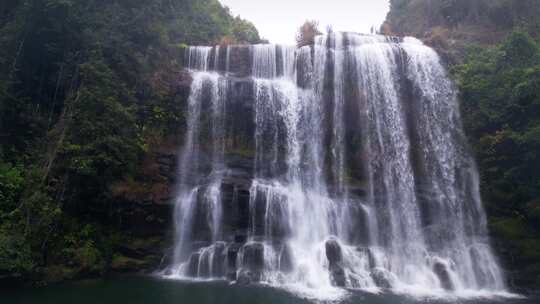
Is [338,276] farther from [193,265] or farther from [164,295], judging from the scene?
[164,295]

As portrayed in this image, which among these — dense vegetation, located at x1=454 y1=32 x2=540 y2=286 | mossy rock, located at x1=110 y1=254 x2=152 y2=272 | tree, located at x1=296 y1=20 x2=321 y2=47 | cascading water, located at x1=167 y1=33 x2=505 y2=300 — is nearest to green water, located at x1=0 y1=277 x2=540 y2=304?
mossy rock, located at x1=110 y1=254 x2=152 y2=272

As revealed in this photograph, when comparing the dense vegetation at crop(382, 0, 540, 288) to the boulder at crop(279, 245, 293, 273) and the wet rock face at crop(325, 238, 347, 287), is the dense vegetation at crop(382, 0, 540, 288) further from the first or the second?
the boulder at crop(279, 245, 293, 273)

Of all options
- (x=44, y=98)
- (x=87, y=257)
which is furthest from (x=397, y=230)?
(x=44, y=98)

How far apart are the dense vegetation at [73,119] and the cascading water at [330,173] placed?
8.48 feet

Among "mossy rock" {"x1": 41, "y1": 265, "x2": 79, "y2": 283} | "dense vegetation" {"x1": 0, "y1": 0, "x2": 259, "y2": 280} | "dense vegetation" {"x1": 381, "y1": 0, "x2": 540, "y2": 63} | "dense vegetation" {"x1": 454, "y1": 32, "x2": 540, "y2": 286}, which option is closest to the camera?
"mossy rock" {"x1": 41, "y1": 265, "x2": 79, "y2": 283}

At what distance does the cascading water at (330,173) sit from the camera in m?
15.3

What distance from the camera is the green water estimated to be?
11.4 metres

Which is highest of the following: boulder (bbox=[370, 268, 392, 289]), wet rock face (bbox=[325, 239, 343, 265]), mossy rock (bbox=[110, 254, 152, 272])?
wet rock face (bbox=[325, 239, 343, 265])

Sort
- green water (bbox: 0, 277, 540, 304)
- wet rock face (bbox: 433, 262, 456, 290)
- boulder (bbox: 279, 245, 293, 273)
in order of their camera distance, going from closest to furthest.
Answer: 1. green water (bbox: 0, 277, 540, 304)
2. wet rock face (bbox: 433, 262, 456, 290)
3. boulder (bbox: 279, 245, 293, 273)

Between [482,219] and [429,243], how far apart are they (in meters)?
2.69

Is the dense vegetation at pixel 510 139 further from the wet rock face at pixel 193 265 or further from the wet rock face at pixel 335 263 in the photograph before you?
the wet rock face at pixel 193 265

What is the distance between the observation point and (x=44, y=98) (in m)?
18.2

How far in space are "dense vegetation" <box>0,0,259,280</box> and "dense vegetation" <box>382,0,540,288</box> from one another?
14909 millimetres

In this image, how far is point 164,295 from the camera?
476 inches
